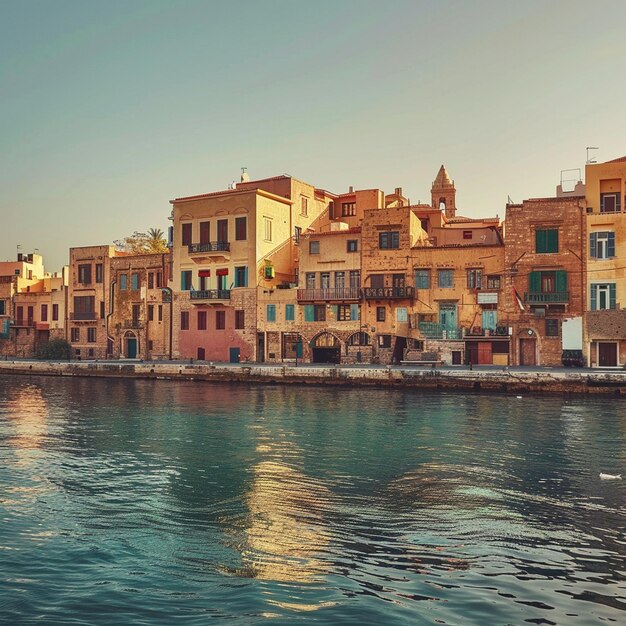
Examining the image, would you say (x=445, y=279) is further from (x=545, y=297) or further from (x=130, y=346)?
(x=130, y=346)

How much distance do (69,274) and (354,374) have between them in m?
33.1

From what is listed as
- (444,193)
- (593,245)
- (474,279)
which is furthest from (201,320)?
(444,193)

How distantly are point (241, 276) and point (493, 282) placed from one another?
19.0 meters

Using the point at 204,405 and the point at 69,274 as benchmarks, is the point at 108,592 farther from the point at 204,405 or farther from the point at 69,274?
the point at 69,274

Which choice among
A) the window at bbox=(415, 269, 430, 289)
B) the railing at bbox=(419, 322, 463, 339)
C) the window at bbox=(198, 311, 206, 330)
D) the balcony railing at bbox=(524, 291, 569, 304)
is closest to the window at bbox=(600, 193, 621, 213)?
the balcony railing at bbox=(524, 291, 569, 304)

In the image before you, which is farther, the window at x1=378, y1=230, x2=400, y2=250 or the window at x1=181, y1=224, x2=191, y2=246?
the window at x1=181, y1=224, x2=191, y2=246

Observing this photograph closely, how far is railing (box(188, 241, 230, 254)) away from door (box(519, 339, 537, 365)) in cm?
2300

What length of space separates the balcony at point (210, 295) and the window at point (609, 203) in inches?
1069

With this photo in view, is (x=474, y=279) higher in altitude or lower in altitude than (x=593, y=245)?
lower

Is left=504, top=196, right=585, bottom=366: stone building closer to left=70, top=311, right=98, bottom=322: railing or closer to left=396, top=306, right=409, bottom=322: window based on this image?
left=396, top=306, right=409, bottom=322: window

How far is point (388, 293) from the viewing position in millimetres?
48219

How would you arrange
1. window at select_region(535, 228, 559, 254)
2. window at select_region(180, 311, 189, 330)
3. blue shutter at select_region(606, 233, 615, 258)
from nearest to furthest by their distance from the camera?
blue shutter at select_region(606, 233, 615, 258)
window at select_region(535, 228, 559, 254)
window at select_region(180, 311, 189, 330)

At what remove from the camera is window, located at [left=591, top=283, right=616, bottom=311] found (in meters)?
43.3

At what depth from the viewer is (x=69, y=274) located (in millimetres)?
63406
